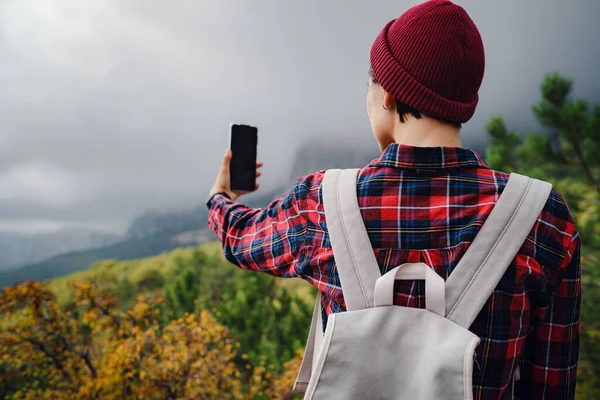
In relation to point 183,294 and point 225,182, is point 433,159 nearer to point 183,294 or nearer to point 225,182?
point 225,182

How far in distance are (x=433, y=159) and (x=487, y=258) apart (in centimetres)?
16

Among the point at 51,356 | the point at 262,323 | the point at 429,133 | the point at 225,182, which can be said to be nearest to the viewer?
the point at 429,133

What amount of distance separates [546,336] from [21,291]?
3981mm

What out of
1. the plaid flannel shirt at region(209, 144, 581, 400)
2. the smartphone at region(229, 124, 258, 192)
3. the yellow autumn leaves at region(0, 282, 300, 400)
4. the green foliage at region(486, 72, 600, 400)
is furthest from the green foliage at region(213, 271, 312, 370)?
the plaid flannel shirt at region(209, 144, 581, 400)

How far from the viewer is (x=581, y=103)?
10.9 feet

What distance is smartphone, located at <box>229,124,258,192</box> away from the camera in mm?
983

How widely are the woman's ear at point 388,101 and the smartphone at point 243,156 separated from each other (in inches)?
17.0

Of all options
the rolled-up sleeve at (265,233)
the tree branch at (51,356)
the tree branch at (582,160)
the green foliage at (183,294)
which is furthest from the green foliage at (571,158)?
the green foliage at (183,294)

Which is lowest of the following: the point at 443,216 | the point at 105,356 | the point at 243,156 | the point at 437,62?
the point at 105,356

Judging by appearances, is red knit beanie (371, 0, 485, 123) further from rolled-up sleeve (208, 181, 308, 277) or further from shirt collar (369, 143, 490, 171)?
rolled-up sleeve (208, 181, 308, 277)

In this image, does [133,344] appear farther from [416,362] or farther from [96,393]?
[416,362]

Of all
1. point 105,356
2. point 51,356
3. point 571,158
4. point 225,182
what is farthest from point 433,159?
point 51,356

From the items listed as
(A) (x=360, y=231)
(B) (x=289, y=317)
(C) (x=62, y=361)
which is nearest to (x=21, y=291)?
(C) (x=62, y=361)

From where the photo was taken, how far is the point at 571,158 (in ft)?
12.2
